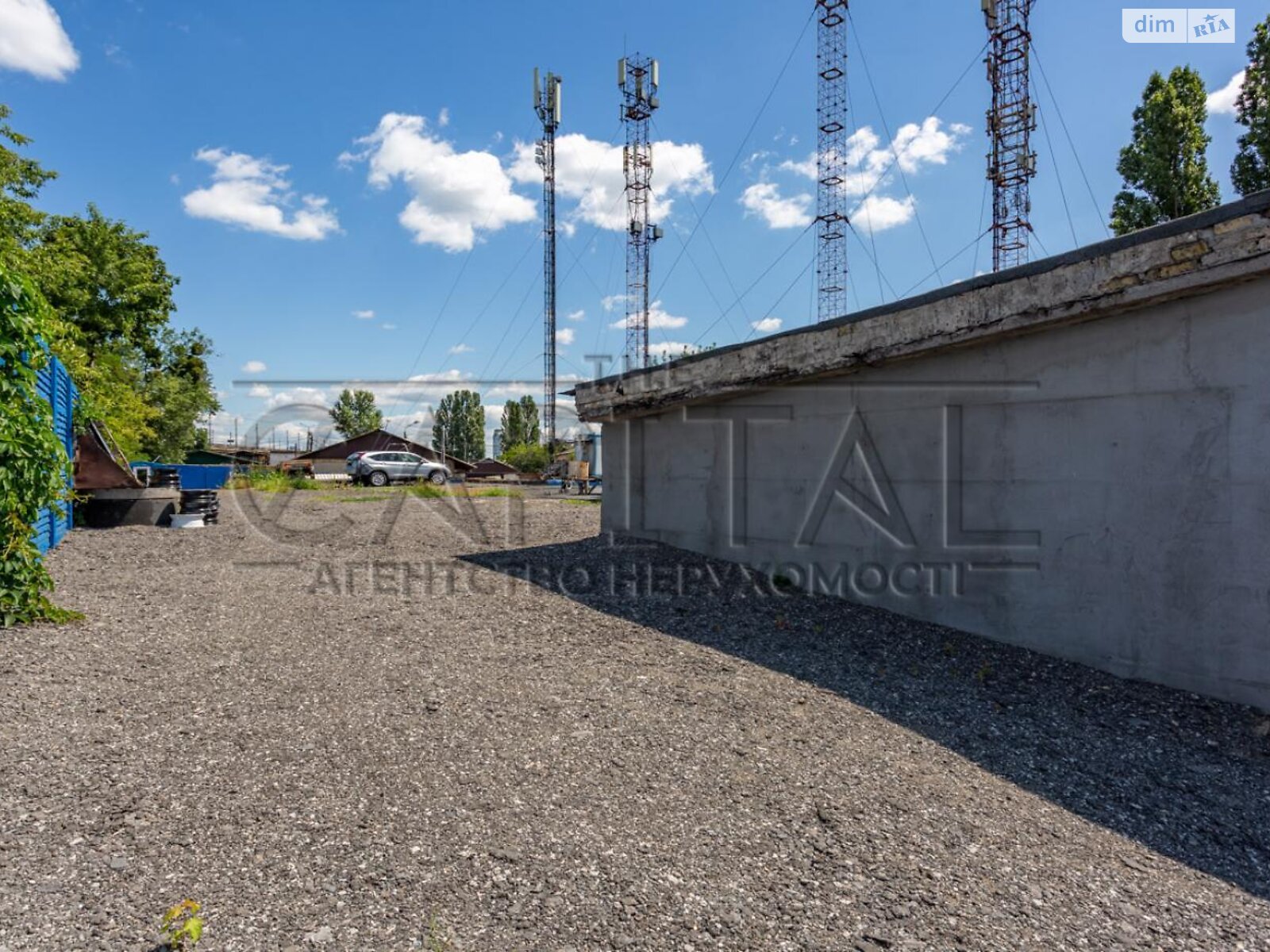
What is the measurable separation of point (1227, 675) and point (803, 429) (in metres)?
3.75

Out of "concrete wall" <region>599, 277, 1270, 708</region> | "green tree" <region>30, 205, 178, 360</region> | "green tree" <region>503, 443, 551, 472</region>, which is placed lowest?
"concrete wall" <region>599, 277, 1270, 708</region>

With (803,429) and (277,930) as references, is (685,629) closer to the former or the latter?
(803,429)

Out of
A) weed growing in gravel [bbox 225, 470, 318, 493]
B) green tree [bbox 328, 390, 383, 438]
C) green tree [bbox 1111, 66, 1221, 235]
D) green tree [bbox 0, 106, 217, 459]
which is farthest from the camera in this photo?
green tree [bbox 328, 390, 383, 438]

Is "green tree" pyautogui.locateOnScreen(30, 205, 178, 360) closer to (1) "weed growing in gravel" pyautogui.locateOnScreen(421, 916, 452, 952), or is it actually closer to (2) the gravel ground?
(2) the gravel ground

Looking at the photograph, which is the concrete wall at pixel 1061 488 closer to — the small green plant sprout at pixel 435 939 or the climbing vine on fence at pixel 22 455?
the small green plant sprout at pixel 435 939

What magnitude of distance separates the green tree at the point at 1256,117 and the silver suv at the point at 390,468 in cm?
2731

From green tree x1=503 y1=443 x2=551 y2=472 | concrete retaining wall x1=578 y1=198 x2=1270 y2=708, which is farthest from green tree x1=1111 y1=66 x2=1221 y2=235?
green tree x1=503 y1=443 x2=551 y2=472

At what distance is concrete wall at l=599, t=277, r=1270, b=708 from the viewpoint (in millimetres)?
4266

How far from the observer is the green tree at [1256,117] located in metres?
17.6

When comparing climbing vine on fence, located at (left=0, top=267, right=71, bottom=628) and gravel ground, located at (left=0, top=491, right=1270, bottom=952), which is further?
climbing vine on fence, located at (left=0, top=267, right=71, bottom=628)

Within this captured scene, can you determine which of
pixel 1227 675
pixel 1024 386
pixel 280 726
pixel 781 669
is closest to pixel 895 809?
pixel 781 669

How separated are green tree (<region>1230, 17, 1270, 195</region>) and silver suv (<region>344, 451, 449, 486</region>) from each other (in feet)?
89.6

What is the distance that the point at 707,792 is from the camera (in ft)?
10.4

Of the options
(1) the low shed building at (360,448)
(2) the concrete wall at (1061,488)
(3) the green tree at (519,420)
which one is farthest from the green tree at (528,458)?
(2) the concrete wall at (1061,488)
